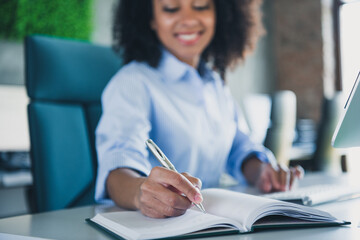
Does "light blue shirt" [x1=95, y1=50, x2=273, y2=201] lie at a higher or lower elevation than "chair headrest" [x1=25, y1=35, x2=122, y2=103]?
lower

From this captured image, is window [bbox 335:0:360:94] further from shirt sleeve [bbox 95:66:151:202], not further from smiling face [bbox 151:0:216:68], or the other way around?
shirt sleeve [bbox 95:66:151:202]

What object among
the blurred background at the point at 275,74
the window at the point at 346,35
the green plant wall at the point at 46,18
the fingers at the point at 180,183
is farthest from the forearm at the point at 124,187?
the window at the point at 346,35

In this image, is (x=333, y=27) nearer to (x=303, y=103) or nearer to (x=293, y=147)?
(x=303, y=103)

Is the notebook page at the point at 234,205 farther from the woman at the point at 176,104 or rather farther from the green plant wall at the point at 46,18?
the green plant wall at the point at 46,18

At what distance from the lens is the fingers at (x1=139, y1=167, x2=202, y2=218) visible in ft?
1.92

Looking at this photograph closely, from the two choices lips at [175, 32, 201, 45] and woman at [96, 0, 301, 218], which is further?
lips at [175, 32, 201, 45]

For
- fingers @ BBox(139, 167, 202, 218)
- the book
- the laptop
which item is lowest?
the book

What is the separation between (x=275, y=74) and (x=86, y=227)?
13.9ft

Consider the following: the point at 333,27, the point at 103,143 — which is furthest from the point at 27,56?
the point at 333,27

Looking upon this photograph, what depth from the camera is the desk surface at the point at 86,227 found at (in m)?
0.54

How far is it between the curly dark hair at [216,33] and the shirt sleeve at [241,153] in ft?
1.10

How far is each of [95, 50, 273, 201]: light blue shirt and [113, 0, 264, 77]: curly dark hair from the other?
Result: 81 millimetres

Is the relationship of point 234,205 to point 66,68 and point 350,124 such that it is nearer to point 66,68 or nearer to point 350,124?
point 350,124

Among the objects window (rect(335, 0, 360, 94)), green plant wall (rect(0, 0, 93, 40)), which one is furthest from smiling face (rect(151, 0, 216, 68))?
window (rect(335, 0, 360, 94))
